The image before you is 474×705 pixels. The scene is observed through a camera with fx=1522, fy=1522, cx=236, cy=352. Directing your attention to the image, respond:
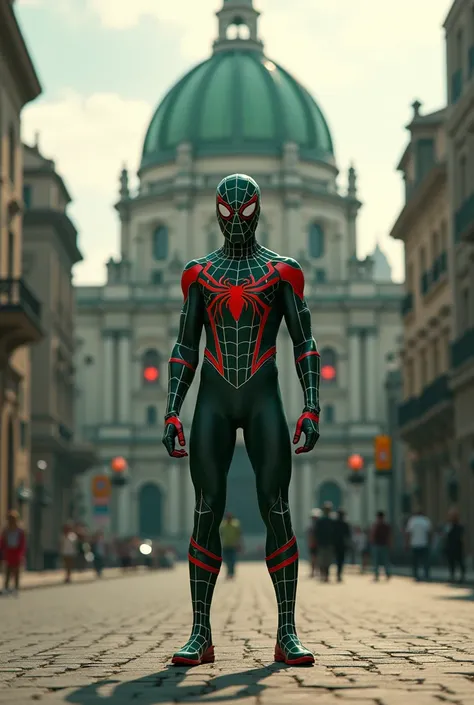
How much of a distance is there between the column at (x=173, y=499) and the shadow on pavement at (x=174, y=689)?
81.4 m

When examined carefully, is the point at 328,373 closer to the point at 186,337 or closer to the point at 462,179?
the point at 462,179

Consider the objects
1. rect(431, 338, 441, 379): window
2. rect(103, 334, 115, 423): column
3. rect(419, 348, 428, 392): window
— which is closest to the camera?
rect(431, 338, 441, 379): window

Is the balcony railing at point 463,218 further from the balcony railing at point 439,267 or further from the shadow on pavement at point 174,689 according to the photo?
the shadow on pavement at point 174,689

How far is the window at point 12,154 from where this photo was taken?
38.9 m

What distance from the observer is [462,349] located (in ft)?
130

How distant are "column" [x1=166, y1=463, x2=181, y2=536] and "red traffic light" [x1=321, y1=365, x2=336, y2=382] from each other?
10309 mm

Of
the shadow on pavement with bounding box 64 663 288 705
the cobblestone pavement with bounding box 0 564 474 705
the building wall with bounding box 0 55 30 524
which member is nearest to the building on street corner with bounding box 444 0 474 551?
the building wall with bounding box 0 55 30 524

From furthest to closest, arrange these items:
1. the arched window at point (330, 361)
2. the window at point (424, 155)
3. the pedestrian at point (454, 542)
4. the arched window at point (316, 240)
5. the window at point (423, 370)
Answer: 1. the arched window at point (316, 240)
2. the arched window at point (330, 361)
3. the window at point (424, 155)
4. the window at point (423, 370)
5. the pedestrian at point (454, 542)

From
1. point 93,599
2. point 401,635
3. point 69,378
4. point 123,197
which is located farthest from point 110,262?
point 401,635

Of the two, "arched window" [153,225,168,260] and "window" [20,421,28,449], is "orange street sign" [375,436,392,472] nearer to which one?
"window" [20,421,28,449]

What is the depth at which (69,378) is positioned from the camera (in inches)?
2480

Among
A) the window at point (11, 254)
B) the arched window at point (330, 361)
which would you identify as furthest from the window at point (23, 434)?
the arched window at point (330, 361)

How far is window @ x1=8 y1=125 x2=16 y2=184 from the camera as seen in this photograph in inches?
1533

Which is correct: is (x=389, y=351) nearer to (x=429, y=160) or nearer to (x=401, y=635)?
(x=429, y=160)
